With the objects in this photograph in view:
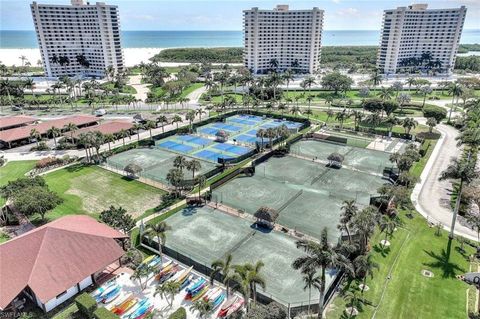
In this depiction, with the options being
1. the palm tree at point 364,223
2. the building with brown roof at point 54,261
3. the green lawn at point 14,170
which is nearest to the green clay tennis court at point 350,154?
the palm tree at point 364,223

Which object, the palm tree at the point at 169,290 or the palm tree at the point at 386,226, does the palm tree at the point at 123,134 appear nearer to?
the palm tree at the point at 169,290

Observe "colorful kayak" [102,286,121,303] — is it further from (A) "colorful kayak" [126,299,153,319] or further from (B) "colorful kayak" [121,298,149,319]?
(A) "colorful kayak" [126,299,153,319]

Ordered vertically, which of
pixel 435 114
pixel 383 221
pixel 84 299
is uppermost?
pixel 435 114

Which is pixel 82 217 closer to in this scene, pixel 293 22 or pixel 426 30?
pixel 293 22

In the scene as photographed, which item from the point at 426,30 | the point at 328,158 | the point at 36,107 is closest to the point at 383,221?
the point at 328,158

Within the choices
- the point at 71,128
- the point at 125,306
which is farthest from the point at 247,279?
the point at 71,128

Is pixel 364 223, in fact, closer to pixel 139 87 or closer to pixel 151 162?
pixel 151 162
